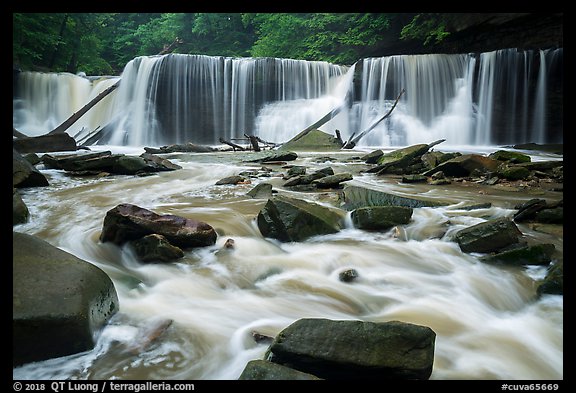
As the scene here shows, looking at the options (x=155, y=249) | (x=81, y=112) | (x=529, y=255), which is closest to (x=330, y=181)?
(x=529, y=255)

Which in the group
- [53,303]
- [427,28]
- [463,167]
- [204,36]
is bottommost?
[463,167]

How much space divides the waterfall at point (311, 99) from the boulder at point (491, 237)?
50.7 ft

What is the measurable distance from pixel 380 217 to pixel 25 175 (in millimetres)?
6198

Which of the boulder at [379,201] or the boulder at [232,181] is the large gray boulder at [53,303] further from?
the boulder at [232,181]

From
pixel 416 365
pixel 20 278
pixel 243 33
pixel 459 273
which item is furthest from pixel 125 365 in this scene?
pixel 243 33

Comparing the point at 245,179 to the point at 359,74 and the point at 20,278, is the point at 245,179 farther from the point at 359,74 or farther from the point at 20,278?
the point at 359,74

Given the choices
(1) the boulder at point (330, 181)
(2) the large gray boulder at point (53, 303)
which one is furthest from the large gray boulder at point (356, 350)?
(1) the boulder at point (330, 181)

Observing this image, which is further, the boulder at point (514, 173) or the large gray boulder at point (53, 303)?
the boulder at point (514, 173)

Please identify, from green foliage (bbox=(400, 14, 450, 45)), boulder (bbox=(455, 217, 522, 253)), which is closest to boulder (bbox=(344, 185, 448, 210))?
boulder (bbox=(455, 217, 522, 253))

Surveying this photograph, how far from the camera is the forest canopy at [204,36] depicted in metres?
21.0

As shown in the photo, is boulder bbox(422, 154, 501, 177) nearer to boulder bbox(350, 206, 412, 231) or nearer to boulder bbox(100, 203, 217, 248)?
boulder bbox(350, 206, 412, 231)

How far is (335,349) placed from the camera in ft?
6.21

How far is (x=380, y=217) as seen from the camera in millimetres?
4508

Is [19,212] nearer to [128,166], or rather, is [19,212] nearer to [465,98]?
[128,166]
